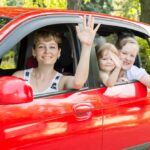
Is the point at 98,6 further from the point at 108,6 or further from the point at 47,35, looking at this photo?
the point at 47,35

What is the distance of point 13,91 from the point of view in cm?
328

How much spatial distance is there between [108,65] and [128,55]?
33 centimetres

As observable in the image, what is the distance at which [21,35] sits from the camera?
3.64 m

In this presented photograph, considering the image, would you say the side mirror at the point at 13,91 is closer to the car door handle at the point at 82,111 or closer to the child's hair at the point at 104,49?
the car door handle at the point at 82,111

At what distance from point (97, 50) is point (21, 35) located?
95 cm

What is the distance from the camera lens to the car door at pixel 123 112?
4.18m

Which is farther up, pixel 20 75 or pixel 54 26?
pixel 54 26

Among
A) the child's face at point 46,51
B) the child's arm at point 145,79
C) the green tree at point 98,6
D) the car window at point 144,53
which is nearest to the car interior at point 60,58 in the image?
the child's face at point 46,51

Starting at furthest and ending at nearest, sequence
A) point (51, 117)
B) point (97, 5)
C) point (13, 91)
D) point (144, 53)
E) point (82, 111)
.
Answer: point (97, 5) → point (144, 53) → point (82, 111) → point (51, 117) → point (13, 91)

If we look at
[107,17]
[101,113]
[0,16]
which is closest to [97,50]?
[107,17]

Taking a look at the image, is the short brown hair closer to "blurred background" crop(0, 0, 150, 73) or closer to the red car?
the red car

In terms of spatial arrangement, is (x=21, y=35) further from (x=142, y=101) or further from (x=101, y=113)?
(x=142, y=101)

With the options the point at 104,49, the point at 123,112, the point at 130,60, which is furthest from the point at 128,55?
the point at 123,112

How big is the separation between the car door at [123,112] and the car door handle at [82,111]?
172 mm
